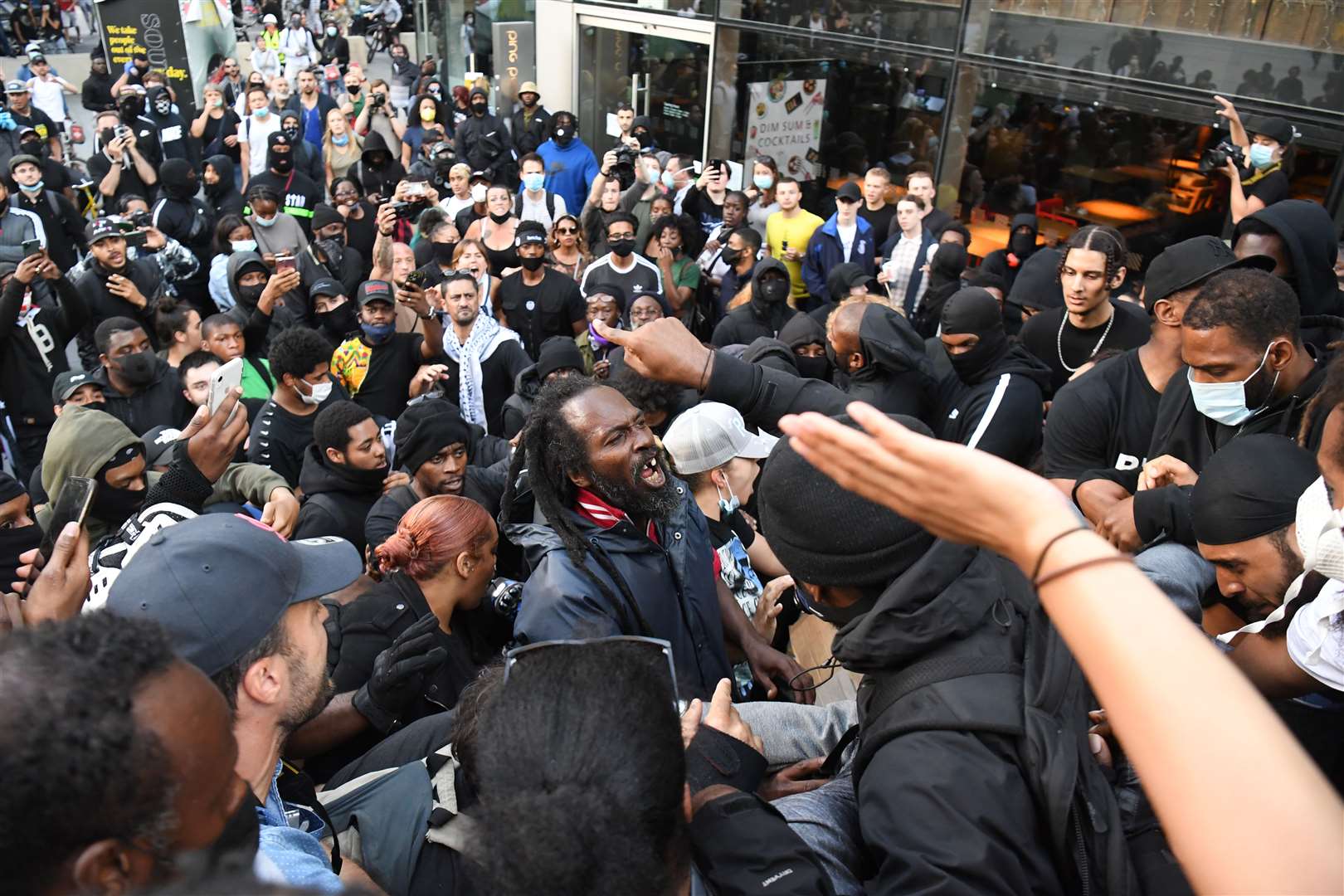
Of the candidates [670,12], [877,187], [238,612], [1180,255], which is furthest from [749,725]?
[670,12]

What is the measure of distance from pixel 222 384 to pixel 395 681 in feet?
5.54

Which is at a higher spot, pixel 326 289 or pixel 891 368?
pixel 891 368

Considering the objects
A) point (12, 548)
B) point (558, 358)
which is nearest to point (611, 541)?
point (12, 548)

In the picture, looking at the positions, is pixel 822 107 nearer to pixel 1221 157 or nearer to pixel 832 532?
pixel 1221 157

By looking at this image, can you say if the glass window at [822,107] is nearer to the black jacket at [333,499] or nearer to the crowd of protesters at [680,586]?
the crowd of protesters at [680,586]

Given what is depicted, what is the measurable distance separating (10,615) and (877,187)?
7.06 metres

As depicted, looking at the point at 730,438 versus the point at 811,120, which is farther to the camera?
the point at 811,120

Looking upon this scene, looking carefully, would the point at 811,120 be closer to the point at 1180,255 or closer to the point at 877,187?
the point at 877,187

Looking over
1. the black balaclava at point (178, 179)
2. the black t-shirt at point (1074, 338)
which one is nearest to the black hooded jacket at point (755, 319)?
the black t-shirt at point (1074, 338)

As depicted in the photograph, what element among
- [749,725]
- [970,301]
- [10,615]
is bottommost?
[10,615]

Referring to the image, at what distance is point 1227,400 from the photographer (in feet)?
9.55

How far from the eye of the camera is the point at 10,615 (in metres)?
2.50

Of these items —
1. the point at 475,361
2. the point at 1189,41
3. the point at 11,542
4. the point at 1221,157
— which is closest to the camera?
the point at 11,542

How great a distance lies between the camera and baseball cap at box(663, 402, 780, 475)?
11.6ft
